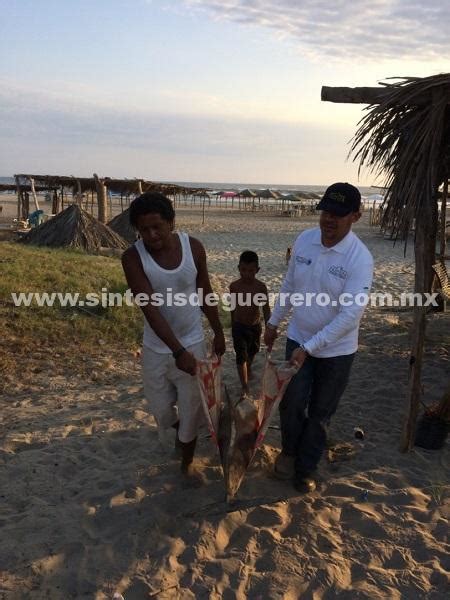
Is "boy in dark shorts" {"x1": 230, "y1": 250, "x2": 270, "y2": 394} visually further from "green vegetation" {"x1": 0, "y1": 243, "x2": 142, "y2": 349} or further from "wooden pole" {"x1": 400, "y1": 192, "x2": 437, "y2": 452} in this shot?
"green vegetation" {"x1": 0, "y1": 243, "x2": 142, "y2": 349}

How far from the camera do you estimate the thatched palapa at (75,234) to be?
1268cm

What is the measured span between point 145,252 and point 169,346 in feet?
1.64

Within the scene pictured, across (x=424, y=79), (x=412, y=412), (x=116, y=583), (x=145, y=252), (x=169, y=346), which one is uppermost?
(x=424, y=79)

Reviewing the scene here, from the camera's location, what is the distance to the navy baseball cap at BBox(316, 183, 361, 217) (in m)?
2.60

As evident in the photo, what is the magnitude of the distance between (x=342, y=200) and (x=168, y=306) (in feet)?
3.48

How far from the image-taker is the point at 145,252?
2609 mm

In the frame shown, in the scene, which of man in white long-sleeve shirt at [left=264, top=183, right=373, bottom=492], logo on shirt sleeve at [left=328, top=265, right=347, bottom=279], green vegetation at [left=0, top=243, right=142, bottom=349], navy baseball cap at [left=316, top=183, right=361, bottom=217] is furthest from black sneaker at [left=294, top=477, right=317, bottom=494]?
green vegetation at [left=0, top=243, right=142, bottom=349]

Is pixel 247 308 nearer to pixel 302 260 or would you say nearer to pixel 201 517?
pixel 302 260

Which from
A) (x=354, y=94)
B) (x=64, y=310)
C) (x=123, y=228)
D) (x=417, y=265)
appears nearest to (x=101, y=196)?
(x=123, y=228)

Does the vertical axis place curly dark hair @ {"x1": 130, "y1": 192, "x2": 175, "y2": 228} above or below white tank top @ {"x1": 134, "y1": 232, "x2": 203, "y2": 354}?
above

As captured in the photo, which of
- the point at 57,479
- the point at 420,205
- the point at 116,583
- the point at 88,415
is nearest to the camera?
the point at 116,583

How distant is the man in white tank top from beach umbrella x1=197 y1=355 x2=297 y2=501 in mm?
87

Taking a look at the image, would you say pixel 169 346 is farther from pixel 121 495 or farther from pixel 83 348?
pixel 83 348

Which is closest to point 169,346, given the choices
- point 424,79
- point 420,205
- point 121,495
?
point 121,495
